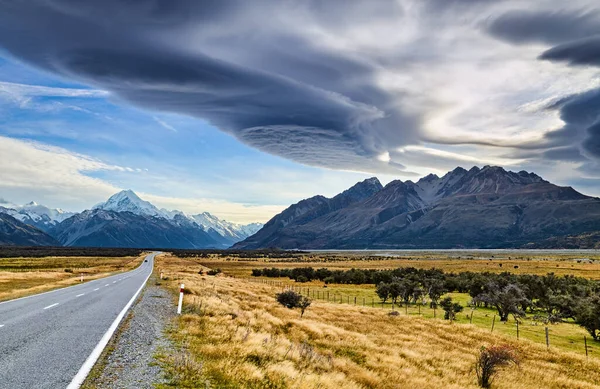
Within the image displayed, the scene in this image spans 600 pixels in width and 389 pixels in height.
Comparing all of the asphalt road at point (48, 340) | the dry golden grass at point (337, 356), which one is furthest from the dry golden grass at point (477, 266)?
the asphalt road at point (48, 340)

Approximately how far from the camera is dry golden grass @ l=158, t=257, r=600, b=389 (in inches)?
427

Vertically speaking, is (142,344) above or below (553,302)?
above

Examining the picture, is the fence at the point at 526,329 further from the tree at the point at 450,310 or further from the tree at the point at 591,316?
the tree at the point at 591,316

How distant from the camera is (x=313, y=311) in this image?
1499 inches

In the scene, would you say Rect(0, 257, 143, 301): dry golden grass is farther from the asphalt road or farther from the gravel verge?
the gravel verge

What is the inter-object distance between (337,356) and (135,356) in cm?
1017

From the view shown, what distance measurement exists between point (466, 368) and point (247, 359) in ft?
44.4

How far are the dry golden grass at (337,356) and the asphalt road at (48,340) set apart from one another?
2502 millimetres

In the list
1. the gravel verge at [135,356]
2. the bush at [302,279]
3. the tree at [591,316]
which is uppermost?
the gravel verge at [135,356]

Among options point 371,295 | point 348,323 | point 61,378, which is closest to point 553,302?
point 371,295

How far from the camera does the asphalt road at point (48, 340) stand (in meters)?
8.58

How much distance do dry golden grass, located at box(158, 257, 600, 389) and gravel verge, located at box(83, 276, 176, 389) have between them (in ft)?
1.73

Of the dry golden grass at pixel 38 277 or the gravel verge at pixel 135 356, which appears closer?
the gravel verge at pixel 135 356

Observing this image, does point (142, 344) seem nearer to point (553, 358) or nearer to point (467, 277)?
point (553, 358)
